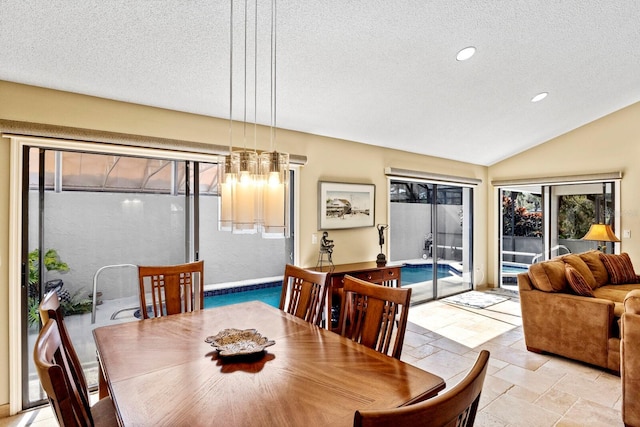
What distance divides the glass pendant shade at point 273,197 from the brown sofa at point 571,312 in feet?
10.3

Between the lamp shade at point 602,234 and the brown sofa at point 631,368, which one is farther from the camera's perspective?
the lamp shade at point 602,234

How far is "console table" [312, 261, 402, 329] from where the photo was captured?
397cm

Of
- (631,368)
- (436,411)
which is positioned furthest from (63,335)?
(631,368)

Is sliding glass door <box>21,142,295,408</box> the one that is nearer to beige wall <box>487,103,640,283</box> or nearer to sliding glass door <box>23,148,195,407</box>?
sliding glass door <box>23,148,195,407</box>

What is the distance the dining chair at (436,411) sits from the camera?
0.70 metres

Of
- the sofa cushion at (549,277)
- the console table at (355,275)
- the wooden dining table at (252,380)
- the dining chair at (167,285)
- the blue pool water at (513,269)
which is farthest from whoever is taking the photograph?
the blue pool water at (513,269)

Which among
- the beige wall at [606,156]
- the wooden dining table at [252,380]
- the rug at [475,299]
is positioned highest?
the beige wall at [606,156]

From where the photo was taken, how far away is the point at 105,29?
7.13ft

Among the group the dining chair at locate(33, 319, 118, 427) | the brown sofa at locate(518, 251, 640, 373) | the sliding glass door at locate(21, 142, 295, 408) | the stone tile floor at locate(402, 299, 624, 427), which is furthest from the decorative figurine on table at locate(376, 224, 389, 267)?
the dining chair at locate(33, 319, 118, 427)

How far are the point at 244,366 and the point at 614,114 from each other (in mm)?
6124

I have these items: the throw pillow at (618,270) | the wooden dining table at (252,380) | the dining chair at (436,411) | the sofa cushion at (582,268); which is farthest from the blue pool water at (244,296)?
the throw pillow at (618,270)

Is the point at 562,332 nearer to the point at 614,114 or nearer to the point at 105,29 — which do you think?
the point at 614,114

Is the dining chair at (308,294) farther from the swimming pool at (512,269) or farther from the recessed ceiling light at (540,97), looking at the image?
the swimming pool at (512,269)

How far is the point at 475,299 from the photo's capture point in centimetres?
583
